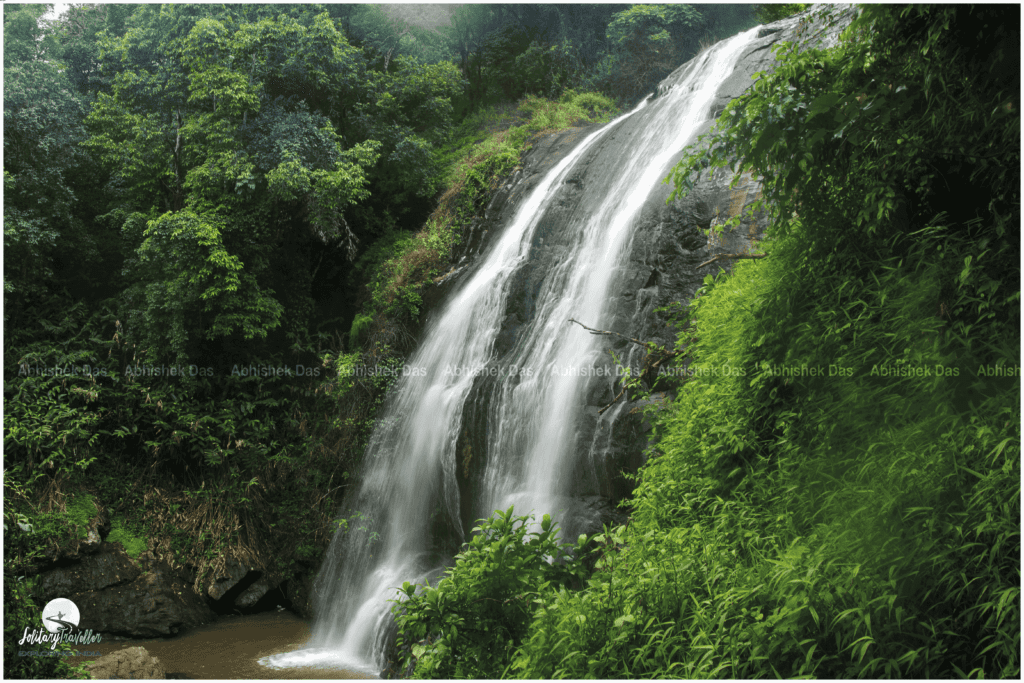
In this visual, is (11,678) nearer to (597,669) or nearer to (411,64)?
(597,669)

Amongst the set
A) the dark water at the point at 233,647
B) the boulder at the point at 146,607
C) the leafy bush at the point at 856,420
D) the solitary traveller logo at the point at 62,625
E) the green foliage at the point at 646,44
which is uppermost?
the green foliage at the point at 646,44

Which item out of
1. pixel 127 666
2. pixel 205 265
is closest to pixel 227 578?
pixel 127 666

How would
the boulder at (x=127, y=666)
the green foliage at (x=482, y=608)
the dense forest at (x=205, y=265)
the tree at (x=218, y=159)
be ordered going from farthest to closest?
the tree at (x=218, y=159), the dense forest at (x=205, y=265), the boulder at (x=127, y=666), the green foliage at (x=482, y=608)

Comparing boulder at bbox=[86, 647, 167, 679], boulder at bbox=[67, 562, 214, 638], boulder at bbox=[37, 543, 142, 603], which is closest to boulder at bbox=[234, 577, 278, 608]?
boulder at bbox=[67, 562, 214, 638]

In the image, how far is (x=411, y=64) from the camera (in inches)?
439

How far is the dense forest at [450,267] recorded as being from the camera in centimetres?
229

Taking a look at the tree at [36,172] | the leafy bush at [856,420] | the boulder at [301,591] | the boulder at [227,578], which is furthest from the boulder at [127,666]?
the tree at [36,172]

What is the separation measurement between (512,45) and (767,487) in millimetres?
13402

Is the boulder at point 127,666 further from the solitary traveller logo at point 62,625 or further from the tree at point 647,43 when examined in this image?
the tree at point 647,43

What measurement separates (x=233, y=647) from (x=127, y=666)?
1361 millimetres

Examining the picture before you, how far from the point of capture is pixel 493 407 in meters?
5.99

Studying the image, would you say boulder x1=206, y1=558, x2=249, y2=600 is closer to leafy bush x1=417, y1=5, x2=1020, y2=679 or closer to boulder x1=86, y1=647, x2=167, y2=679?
boulder x1=86, y1=647, x2=167, y2=679

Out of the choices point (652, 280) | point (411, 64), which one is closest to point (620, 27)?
point (411, 64)

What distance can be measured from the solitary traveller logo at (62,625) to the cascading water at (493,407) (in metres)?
1.83
